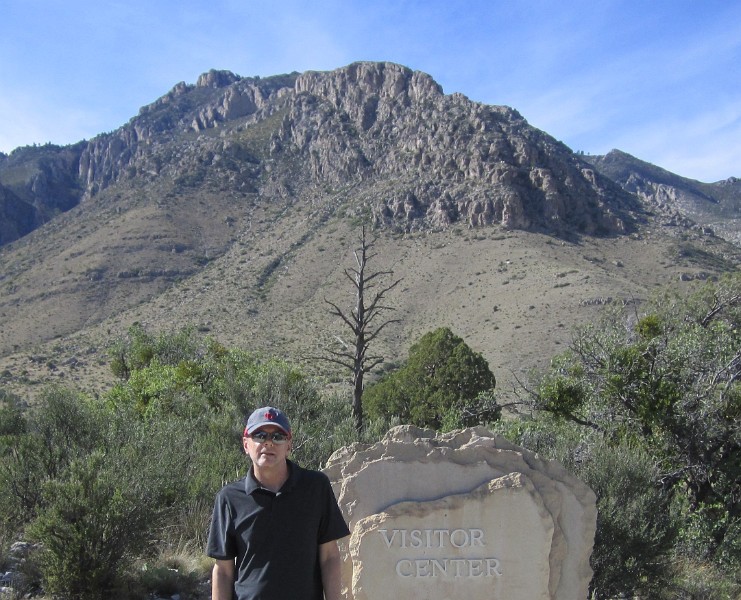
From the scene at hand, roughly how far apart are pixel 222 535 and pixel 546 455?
21.6ft

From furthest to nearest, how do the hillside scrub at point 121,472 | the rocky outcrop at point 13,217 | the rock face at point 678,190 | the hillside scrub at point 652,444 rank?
the rocky outcrop at point 13,217
the rock face at point 678,190
the hillside scrub at point 652,444
the hillside scrub at point 121,472

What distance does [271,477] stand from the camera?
3.78m

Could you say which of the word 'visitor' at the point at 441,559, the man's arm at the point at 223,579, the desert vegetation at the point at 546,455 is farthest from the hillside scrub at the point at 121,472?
the man's arm at the point at 223,579

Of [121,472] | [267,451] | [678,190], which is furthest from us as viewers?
[678,190]

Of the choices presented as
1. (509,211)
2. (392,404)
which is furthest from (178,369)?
(509,211)

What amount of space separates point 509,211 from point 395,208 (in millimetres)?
12559

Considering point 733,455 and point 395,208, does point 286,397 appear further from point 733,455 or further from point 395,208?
point 395,208

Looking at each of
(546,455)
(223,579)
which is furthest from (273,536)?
(546,455)

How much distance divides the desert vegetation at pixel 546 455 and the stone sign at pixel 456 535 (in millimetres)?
1709

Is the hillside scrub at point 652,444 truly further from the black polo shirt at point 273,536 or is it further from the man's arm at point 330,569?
the black polo shirt at point 273,536

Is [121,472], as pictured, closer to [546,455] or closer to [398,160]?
[546,455]

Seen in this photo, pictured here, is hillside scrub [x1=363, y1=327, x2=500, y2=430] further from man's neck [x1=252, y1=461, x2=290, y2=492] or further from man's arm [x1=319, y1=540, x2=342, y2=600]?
man's neck [x1=252, y1=461, x2=290, y2=492]

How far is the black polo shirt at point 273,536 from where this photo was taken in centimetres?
362

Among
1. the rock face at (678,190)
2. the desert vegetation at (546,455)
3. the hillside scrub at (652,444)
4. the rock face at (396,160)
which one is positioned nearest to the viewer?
the desert vegetation at (546,455)
